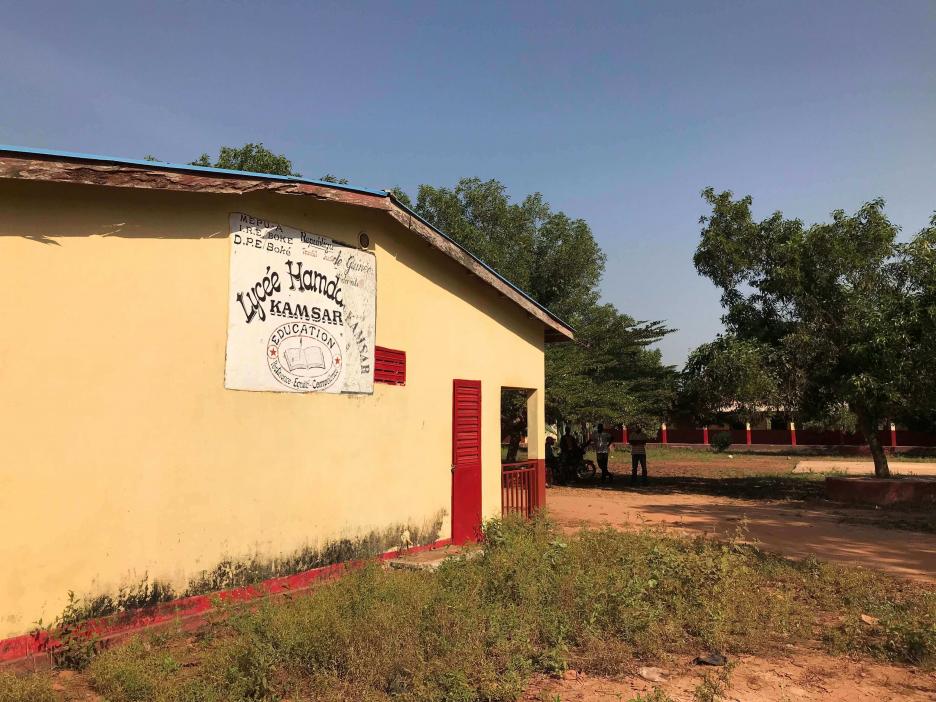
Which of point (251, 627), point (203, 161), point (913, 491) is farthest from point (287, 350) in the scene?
point (203, 161)

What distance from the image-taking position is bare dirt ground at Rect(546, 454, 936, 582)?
9602 mm

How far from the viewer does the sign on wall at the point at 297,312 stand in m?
6.60

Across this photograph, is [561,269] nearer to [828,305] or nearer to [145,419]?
[828,305]

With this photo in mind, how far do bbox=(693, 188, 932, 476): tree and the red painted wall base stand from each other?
12.6 meters

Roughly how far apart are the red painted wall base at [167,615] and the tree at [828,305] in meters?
12.6

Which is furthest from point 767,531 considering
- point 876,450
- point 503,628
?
point 503,628

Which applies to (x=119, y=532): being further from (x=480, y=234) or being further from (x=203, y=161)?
(x=480, y=234)

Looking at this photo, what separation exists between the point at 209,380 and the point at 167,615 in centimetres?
212

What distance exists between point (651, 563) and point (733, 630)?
138 cm

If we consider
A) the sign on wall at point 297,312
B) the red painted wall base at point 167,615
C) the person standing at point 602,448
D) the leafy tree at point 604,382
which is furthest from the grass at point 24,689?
the person standing at point 602,448

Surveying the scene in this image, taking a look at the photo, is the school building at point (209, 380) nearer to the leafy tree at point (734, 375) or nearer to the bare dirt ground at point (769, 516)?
the bare dirt ground at point (769, 516)

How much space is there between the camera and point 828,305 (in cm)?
1579

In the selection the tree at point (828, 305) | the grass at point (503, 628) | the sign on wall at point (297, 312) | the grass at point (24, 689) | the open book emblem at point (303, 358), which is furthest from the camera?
the tree at point (828, 305)

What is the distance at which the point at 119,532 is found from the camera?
5.48 m
